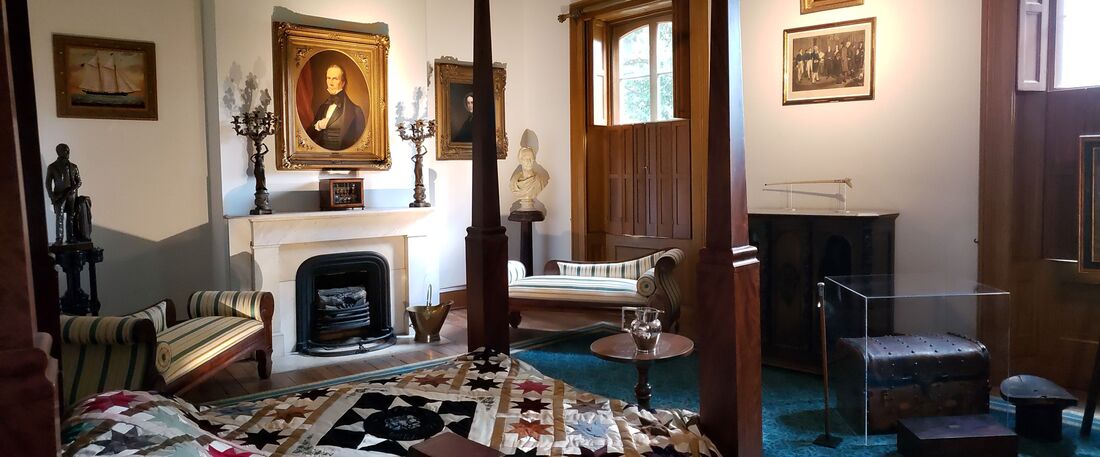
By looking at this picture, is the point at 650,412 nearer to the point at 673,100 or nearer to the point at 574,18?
the point at 673,100

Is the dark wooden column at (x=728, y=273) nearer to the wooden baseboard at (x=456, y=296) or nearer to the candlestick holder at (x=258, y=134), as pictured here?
the candlestick holder at (x=258, y=134)

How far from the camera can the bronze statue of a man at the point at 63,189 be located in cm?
426

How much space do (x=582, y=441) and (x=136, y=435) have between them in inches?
44.6

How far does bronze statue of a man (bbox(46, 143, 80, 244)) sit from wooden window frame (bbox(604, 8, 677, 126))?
3.92 meters

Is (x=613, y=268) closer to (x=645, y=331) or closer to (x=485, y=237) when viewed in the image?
(x=645, y=331)

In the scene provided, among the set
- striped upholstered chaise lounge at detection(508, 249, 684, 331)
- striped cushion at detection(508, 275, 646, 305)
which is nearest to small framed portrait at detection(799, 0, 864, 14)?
striped upholstered chaise lounge at detection(508, 249, 684, 331)

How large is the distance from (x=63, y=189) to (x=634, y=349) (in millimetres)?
3488

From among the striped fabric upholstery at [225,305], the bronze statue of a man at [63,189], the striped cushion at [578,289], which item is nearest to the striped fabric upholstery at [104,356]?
the striped fabric upholstery at [225,305]

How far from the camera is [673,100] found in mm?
5387

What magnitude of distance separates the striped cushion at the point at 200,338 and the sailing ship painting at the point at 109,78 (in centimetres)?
171

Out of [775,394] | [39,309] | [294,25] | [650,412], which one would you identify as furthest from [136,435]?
[294,25]

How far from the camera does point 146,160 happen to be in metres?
4.93

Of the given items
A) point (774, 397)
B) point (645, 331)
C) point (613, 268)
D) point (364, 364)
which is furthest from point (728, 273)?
point (613, 268)

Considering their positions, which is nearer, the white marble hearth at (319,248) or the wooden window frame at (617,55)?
the white marble hearth at (319,248)
